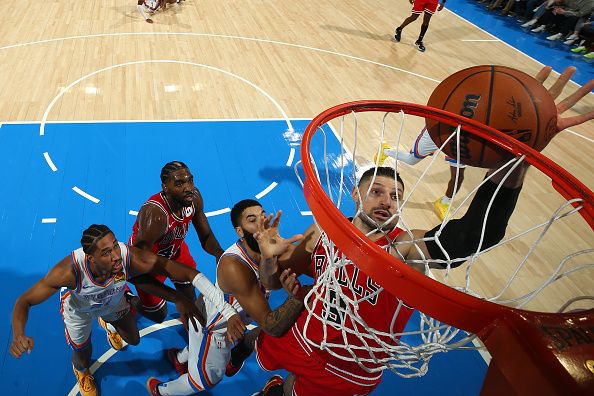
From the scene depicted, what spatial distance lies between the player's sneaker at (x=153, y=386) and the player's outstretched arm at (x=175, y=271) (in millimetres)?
715

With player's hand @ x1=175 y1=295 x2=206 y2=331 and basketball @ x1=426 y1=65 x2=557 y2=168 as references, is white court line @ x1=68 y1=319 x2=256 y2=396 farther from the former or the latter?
basketball @ x1=426 y1=65 x2=557 y2=168

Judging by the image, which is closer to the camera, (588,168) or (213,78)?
(588,168)

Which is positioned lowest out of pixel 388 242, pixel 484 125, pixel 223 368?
pixel 223 368

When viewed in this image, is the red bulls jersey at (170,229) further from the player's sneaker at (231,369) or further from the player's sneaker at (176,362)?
the player's sneaker at (231,369)

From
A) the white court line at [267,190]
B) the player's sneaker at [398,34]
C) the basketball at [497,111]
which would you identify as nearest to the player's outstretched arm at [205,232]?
the white court line at [267,190]

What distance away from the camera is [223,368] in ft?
9.15

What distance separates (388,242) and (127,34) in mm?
7759

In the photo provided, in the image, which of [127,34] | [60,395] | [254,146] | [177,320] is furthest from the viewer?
[127,34]

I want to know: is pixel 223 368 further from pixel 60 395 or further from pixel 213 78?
pixel 213 78

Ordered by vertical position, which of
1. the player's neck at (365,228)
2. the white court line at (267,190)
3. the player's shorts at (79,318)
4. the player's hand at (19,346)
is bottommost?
the white court line at (267,190)

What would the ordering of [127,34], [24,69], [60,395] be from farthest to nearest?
[127,34] → [24,69] → [60,395]

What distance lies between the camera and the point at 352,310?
2.06m

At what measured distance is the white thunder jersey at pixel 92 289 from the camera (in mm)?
2689

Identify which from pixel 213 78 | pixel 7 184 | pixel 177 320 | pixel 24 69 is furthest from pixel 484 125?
pixel 24 69
